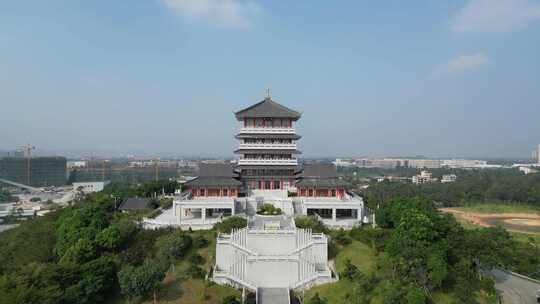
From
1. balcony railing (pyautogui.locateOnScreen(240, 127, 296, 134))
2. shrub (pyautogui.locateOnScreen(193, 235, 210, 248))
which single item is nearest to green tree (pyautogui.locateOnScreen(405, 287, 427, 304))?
shrub (pyautogui.locateOnScreen(193, 235, 210, 248))

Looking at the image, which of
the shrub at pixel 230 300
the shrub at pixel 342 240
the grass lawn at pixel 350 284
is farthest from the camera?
the shrub at pixel 342 240

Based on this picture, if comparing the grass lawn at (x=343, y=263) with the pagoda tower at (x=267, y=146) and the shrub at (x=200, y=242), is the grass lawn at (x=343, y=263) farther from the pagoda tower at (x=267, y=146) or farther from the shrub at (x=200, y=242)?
the pagoda tower at (x=267, y=146)

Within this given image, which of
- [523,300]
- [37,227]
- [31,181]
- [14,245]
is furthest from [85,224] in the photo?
[31,181]

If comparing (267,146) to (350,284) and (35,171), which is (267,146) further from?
(35,171)

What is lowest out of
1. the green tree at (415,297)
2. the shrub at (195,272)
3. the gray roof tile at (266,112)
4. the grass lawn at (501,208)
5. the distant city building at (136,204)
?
the grass lawn at (501,208)

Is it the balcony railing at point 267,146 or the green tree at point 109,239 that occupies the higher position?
the balcony railing at point 267,146

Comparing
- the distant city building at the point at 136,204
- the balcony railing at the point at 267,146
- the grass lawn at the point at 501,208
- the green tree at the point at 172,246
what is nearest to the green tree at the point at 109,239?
the green tree at the point at 172,246
